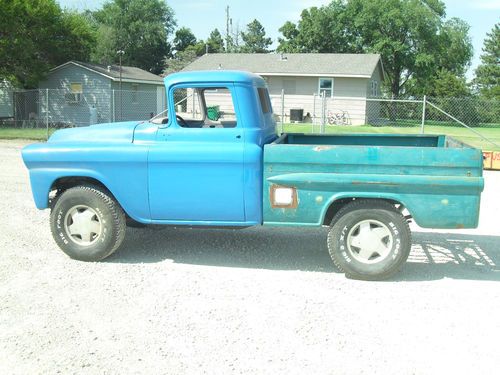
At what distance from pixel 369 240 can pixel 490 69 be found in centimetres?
5504

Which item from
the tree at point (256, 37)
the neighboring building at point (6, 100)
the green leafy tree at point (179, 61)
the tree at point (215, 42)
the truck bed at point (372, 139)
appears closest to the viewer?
the truck bed at point (372, 139)

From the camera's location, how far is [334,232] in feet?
18.7

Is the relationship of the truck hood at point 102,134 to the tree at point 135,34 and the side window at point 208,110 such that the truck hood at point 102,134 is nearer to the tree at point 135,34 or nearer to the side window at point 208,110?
the side window at point 208,110

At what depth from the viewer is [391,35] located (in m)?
47.4

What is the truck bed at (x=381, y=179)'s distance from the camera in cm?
546

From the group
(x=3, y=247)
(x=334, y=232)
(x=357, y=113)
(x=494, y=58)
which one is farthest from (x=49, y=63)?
(x=494, y=58)

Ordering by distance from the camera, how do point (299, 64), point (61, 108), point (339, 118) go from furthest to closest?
point (299, 64) < point (339, 118) < point (61, 108)

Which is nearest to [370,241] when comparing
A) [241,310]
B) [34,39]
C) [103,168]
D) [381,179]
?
[381,179]

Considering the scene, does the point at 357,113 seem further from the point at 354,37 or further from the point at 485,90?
the point at 485,90

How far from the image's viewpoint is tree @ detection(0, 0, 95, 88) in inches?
1125

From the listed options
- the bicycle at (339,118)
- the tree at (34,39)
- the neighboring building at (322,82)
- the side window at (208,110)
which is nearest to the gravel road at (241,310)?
the side window at (208,110)

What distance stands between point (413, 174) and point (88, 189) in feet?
11.0

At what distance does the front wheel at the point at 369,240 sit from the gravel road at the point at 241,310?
168 mm

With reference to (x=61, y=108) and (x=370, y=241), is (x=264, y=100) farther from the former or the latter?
(x=61, y=108)
